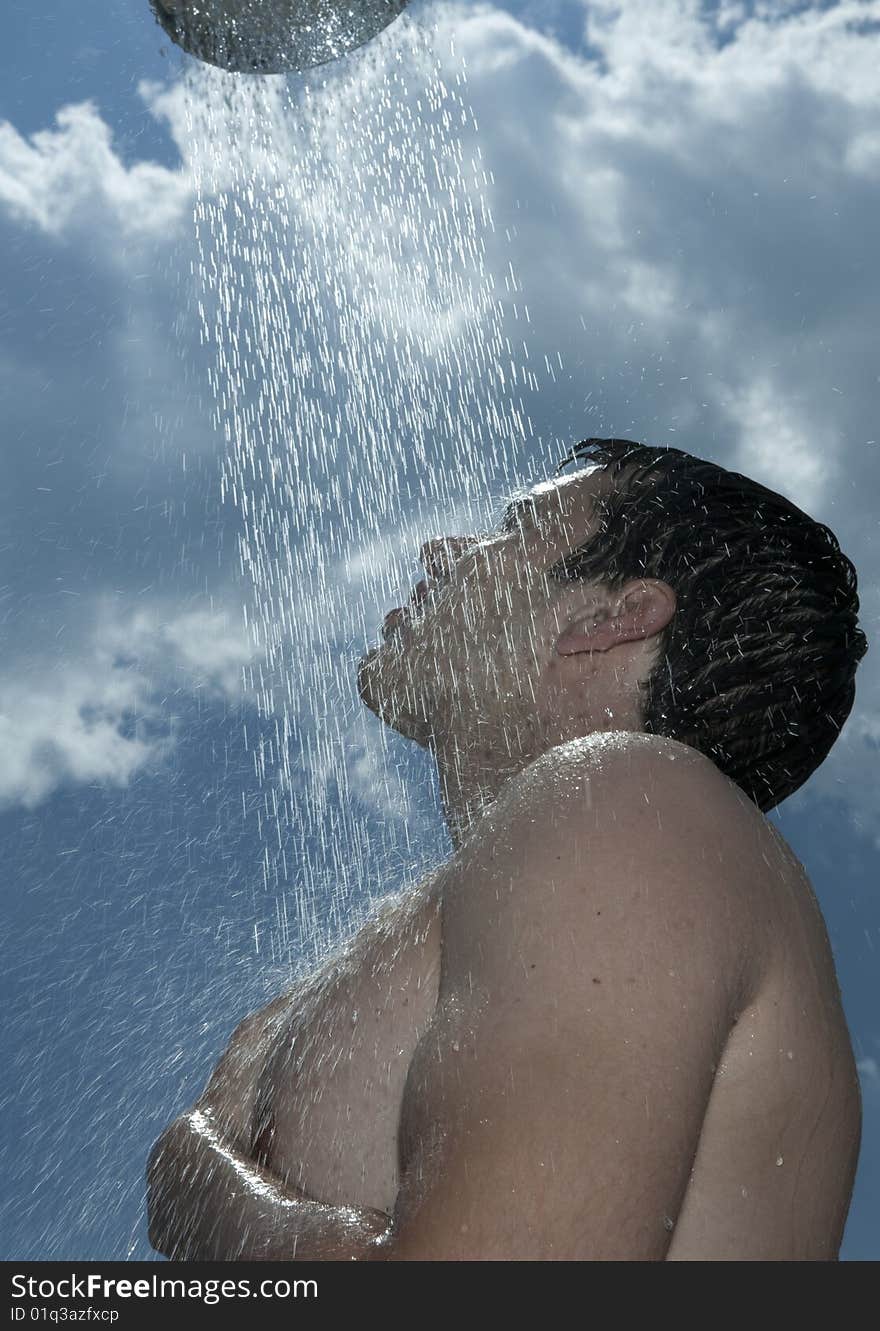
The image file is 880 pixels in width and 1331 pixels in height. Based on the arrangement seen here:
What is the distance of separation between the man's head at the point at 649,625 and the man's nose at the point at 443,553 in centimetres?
1

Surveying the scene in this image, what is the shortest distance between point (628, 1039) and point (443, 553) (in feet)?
6.79

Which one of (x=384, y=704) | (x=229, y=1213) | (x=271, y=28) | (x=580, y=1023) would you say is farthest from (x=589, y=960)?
(x=271, y=28)

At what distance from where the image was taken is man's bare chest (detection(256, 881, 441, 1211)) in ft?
7.59

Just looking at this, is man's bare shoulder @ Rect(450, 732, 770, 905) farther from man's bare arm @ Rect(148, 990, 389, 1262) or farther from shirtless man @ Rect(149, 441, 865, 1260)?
man's bare arm @ Rect(148, 990, 389, 1262)

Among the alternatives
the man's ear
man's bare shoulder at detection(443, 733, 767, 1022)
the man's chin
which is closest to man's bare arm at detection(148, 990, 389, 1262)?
man's bare shoulder at detection(443, 733, 767, 1022)

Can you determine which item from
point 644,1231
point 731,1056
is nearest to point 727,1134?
point 731,1056

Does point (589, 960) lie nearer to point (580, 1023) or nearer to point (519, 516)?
point (580, 1023)

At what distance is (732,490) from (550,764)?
4.64 ft

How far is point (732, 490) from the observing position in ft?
11.1

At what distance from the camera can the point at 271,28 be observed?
4.65m

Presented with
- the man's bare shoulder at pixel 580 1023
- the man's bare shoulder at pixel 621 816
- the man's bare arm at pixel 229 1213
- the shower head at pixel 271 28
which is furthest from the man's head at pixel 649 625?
the shower head at pixel 271 28

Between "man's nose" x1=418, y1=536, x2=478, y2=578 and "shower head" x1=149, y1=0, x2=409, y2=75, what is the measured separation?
239 centimetres

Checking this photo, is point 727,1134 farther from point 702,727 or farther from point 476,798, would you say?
point 476,798

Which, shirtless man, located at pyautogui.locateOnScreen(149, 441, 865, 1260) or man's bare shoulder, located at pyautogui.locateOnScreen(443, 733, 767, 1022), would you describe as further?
man's bare shoulder, located at pyautogui.locateOnScreen(443, 733, 767, 1022)
